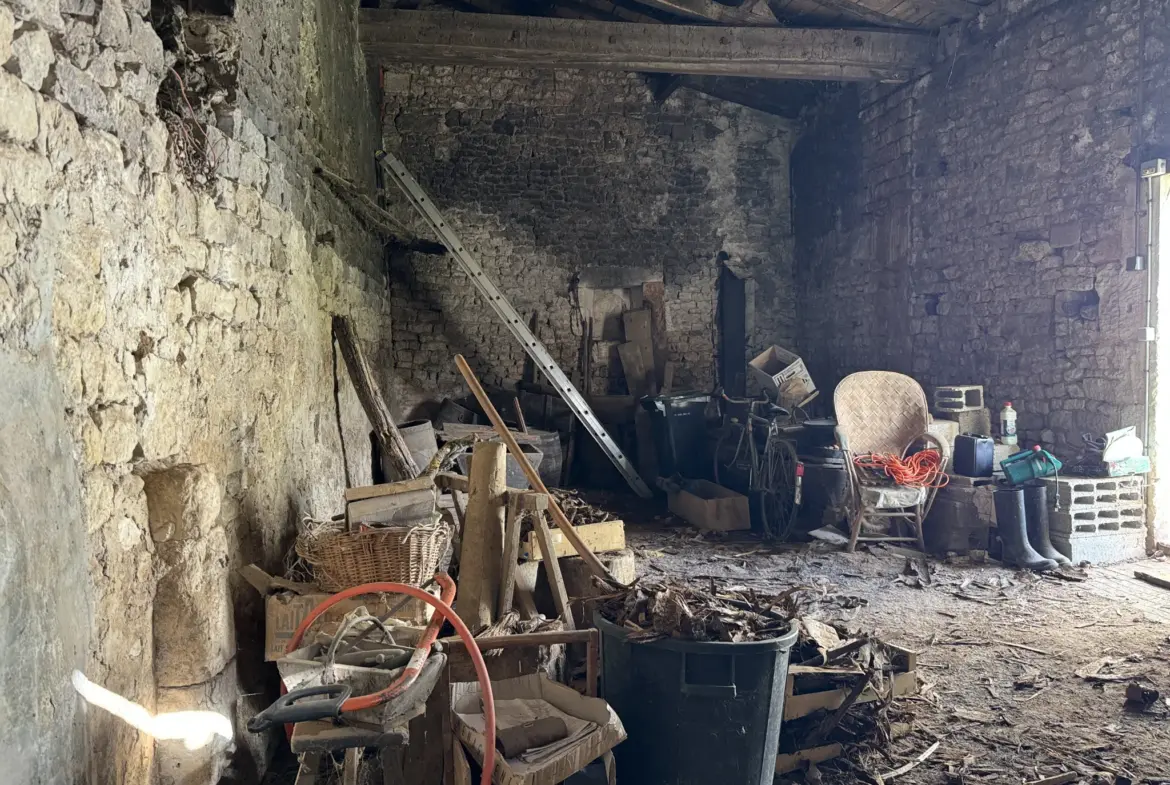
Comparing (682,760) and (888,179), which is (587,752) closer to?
(682,760)

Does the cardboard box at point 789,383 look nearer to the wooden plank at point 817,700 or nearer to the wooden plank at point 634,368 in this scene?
the wooden plank at point 634,368

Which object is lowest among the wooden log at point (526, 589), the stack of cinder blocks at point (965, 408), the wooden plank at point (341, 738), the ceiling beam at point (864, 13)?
the wooden log at point (526, 589)

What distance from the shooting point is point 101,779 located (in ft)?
5.93

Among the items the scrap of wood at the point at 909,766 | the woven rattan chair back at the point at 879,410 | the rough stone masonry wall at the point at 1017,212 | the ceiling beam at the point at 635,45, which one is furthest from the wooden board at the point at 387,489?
the rough stone masonry wall at the point at 1017,212

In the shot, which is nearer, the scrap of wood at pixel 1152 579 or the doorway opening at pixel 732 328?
the scrap of wood at pixel 1152 579

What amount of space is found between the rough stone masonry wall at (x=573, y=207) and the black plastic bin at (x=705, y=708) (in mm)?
5741

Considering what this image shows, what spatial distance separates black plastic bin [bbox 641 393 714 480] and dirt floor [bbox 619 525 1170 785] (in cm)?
140

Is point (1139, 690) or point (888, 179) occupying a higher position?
point (888, 179)

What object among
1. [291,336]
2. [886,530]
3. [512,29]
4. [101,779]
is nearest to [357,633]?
Result: [101,779]

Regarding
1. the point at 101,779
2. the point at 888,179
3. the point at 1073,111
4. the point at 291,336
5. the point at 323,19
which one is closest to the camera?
the point at 101,779

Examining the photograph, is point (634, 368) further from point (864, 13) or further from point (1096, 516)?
point (1096, 516)

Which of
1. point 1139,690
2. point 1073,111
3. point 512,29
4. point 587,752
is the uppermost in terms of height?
point 512,29

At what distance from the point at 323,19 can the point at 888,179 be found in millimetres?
5628

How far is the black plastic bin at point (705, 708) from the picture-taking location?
2357 mm
